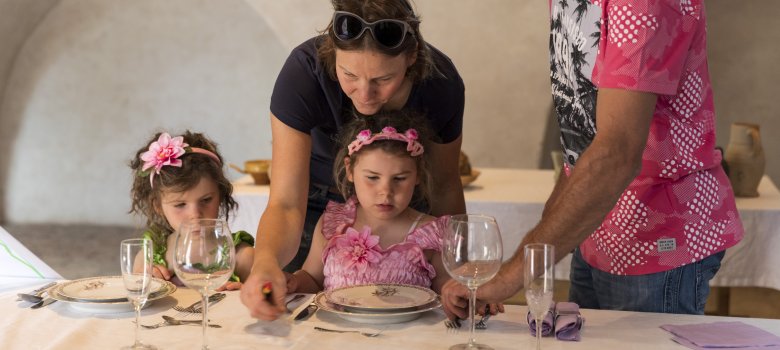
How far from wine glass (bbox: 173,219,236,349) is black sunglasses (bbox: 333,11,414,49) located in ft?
2.41

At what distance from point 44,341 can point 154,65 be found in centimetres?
604

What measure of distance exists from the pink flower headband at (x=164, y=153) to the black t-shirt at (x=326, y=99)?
1.32 feet

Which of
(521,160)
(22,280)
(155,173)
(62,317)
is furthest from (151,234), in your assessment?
(521,160)

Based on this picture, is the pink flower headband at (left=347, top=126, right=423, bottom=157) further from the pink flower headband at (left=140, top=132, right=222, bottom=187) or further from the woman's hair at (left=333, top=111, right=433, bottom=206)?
the pink flower headband at (left=140, top=132, right=222, bottom=187)

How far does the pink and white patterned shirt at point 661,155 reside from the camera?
200 centimetres

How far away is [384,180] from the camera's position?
2.55 meters

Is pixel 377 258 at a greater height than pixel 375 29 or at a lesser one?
lesser

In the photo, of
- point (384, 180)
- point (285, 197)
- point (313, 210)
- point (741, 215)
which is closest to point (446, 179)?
point (384, 180)

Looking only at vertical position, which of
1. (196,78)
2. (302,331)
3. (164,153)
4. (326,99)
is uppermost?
(196,78)

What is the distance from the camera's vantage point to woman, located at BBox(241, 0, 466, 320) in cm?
225

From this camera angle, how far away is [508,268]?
1792mm

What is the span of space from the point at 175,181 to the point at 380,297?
0.95 meters

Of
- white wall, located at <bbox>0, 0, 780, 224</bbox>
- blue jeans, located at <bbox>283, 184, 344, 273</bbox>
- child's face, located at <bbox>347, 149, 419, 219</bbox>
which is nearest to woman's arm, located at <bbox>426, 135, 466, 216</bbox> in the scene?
child's face, located at <bbox>347, 149, 419, 219</bbox>

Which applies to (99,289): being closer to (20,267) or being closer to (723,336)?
(20,267)
